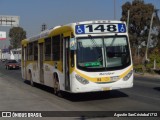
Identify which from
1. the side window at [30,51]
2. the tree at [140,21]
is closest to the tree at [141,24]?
the tree at [140,21]

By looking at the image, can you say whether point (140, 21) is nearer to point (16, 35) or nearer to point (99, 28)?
point (99, 28)

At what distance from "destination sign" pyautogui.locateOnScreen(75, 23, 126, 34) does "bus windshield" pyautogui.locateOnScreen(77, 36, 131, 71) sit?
265mm

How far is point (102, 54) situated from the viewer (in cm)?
1505

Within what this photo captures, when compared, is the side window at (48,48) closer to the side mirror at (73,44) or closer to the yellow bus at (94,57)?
the yellow bus at (94,57)

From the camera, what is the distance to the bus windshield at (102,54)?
1493 cm

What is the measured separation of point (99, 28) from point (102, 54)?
1.01 m

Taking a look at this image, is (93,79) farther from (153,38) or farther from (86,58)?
(153,38)

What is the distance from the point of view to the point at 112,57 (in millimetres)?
15148

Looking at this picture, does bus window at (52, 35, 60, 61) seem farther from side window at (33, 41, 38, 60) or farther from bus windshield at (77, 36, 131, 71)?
side window at (33, 41, 38, 60)

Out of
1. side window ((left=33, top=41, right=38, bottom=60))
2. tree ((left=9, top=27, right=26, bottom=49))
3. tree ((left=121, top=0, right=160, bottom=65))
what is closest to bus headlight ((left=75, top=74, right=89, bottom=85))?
side window ((left=33, top=41, right=38, bottom=60))

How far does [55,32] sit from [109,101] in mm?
4056

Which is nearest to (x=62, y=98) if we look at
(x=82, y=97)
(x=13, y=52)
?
(x=82, y=97)

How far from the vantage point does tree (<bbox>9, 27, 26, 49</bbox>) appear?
12912cm

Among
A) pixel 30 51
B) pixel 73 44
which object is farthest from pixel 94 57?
pixel 30 51
